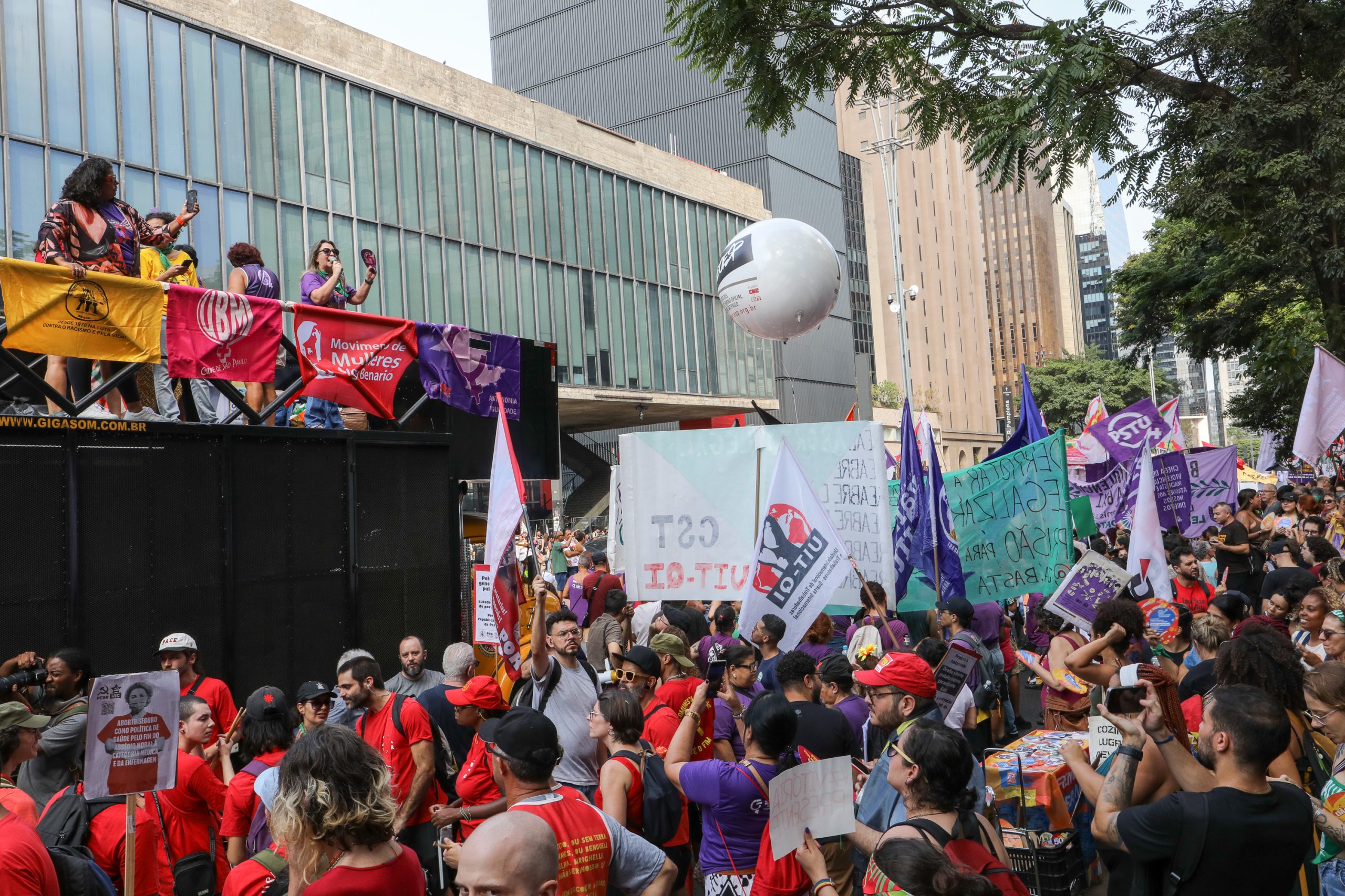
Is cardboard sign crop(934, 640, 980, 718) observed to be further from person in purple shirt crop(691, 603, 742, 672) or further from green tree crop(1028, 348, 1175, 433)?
green tree crop(1028, 348, 1175, 433)

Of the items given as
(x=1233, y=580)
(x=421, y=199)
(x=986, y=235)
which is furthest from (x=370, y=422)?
(x=986, y=235)

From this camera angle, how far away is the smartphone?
12.1 ft

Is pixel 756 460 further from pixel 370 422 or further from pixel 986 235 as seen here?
pixel 986 235

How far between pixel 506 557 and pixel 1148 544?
5.09 m

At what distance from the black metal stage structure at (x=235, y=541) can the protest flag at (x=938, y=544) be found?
14.1ft

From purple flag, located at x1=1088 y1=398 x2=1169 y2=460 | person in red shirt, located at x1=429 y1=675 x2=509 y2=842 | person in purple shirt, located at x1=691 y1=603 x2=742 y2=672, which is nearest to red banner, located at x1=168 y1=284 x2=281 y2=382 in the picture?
person in purple shirt, located at x1=691 y1=603 x2=742 y2=672

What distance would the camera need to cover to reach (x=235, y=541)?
26.9 feet

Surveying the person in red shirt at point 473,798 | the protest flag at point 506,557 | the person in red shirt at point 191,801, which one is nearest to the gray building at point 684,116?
the protest flag at point 506,557

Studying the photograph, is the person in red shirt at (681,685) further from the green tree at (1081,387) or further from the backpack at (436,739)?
the green tree at (1081,387)

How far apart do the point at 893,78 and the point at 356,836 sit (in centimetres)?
692

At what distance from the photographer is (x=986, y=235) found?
139375 mm

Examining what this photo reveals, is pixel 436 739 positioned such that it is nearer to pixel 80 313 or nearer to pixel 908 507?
pixel 80 313

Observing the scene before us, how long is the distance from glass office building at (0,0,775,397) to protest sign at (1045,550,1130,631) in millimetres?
23796

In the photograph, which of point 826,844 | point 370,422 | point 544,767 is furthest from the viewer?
point 370,422
